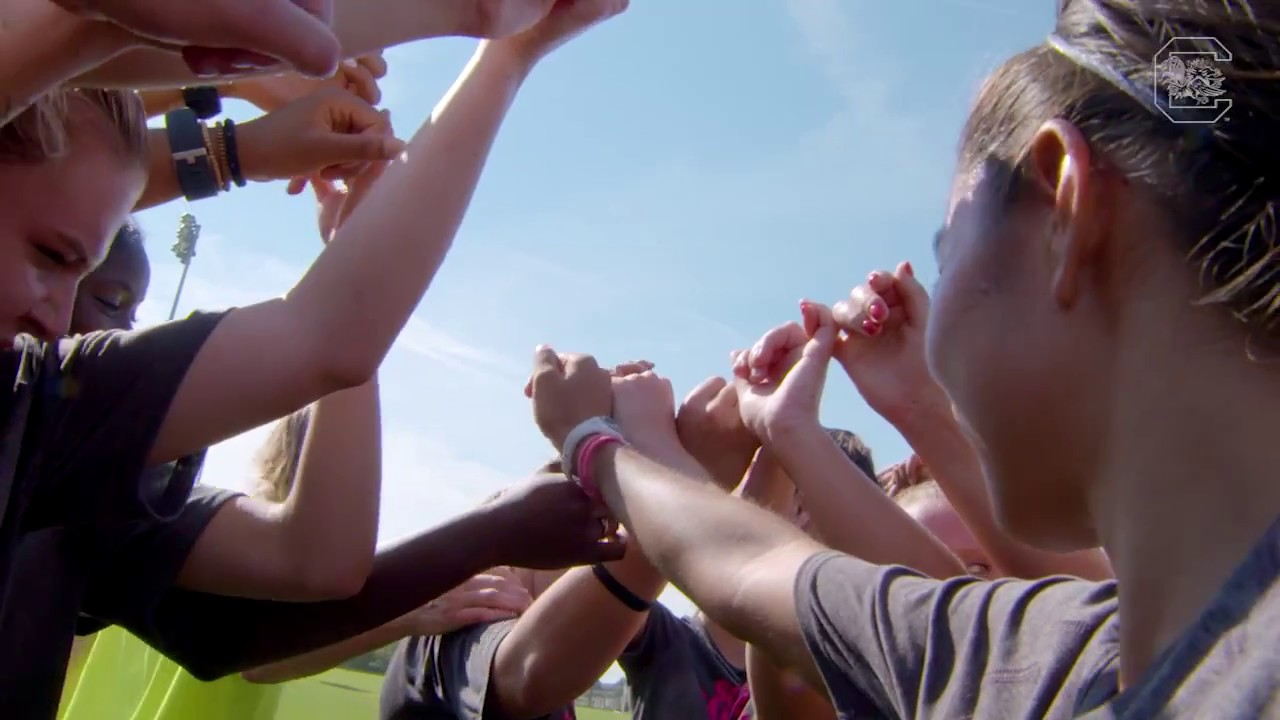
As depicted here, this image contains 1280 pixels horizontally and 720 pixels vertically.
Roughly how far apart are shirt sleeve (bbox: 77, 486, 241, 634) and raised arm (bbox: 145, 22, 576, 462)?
1.63ft

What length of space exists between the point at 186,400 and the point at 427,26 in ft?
2.31

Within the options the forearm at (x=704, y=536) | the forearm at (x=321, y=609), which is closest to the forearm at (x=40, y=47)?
the forearm at (x=704, y=536)

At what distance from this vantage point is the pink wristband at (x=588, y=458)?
81.8 inches

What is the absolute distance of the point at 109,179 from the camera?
1.58 m

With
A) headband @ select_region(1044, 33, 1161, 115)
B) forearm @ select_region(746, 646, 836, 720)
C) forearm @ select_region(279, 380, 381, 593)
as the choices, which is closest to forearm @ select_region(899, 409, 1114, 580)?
forearm @ select_region(746, 646, 836, 720)

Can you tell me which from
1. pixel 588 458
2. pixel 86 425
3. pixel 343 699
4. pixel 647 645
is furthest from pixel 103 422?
pixel 343 699

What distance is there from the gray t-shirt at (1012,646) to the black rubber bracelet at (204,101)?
1.45 m

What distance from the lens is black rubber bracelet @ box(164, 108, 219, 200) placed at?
196 centimetres

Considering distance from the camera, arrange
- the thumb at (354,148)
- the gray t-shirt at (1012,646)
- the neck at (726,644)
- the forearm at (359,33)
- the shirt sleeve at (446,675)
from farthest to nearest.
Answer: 1. the neck at (726,644)
2. the shirt sleeve at (446,675)
3. the thumb at (354,148)
4. the forearm at (359,33)
5. the gray t-shirt at (1012,646)

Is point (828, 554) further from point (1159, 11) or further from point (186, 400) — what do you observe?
point (186, 400)

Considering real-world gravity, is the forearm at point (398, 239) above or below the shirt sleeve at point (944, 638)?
above

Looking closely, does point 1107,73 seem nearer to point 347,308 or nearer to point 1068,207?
point 1068,207

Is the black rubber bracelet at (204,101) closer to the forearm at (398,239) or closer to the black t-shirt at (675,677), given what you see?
the forearm at (398,239)

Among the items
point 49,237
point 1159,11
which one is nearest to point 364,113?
point 49,237
